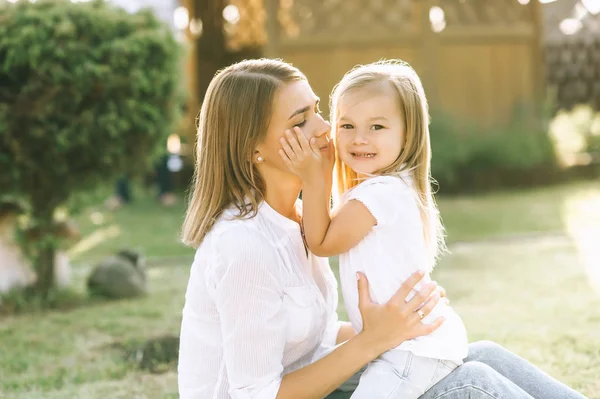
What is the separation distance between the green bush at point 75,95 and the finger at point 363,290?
277 cm

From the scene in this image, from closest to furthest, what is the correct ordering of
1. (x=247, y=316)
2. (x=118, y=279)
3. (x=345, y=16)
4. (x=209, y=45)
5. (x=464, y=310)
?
1. (x=247, y=316)
2. (x=464, y=310)
3. (x=118, y=279)
4. (x=345, y=16)
5. (x=209, y=45)

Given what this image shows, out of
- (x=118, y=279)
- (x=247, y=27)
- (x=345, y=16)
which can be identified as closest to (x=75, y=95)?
(x=118, y=279)

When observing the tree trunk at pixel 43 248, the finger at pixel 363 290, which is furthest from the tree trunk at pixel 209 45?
the finger at pixel 363 290

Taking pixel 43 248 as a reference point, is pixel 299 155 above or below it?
above

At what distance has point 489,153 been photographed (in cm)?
995

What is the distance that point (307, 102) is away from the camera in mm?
2207

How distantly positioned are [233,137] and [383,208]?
1.49ft

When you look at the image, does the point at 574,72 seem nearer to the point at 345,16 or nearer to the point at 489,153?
the point at 489,153

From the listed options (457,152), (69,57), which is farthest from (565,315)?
(457,152)

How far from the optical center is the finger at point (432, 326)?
2.14 m

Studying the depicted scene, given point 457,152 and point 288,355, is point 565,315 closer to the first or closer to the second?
point 288,355

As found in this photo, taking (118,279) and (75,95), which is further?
(118,279)

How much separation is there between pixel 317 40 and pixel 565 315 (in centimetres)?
602

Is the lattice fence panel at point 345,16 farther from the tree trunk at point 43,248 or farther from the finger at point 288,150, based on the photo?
the finger at point 288,150
